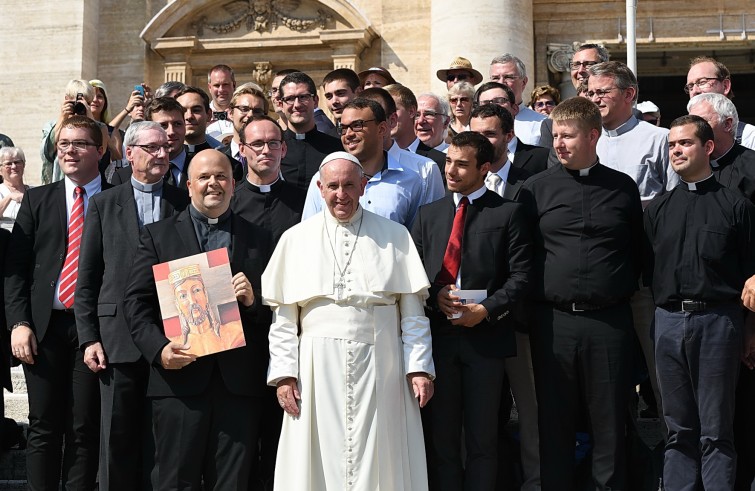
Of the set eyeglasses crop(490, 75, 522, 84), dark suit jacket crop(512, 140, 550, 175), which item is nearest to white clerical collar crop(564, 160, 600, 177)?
dark suit jacket crop(512, 140, 550, 175)

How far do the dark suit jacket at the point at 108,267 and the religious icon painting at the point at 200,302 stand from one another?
449 mm

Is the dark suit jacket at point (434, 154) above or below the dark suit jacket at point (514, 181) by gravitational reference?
above

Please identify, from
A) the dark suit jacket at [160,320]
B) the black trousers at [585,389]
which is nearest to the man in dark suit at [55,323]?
the dark suit jacket at [160,320]

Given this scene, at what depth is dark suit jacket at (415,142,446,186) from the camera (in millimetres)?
7117

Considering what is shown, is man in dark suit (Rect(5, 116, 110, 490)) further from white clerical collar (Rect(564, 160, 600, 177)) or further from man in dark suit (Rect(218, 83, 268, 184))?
white clerical collar (Rect(564, 160, 600, 177))

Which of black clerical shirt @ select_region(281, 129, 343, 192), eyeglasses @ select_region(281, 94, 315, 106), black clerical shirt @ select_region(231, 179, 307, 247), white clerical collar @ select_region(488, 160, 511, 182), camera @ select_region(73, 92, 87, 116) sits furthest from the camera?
camera @ select_region(73, 92, 87, 116)

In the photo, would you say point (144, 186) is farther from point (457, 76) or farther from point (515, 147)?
point (457, 76)

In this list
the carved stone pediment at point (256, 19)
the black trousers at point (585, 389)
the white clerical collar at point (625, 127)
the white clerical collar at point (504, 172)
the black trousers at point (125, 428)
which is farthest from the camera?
the carved stone pediment at point (256, 19)

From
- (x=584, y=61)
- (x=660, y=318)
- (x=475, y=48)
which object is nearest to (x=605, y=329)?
(x=660, y=318)

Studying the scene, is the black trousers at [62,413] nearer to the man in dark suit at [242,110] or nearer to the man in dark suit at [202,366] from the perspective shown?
the man in dark suit at [202,366]

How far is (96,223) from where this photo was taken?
594 centimetres

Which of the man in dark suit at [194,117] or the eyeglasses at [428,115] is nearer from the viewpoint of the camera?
the man in dark suit at [194,117]

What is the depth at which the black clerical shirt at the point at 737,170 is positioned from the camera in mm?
5887

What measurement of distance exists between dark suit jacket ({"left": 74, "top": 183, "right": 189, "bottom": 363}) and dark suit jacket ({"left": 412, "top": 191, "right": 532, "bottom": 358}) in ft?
5.13
